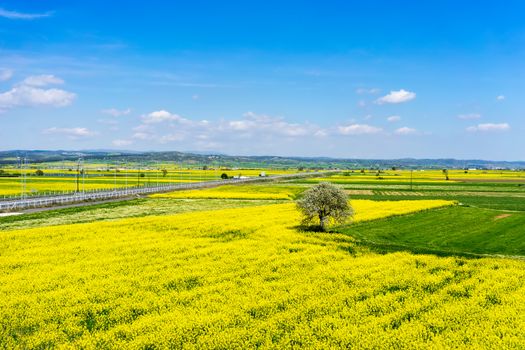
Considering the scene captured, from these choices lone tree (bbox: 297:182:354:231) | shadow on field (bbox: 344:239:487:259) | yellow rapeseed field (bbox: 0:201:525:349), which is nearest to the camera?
yellow rapeseed field (bbox: 0:201:525:349)

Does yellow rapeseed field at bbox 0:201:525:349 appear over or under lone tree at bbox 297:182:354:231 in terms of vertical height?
under

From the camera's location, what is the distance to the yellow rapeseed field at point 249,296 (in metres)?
17.5

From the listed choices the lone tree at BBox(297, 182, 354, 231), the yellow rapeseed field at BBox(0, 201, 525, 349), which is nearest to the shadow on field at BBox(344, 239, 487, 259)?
the yellow rapeseed field at BBox(0, 201, 525, 349)

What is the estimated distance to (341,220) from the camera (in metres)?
44.8

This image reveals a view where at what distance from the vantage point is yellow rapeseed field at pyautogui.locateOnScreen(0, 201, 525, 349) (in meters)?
17.5

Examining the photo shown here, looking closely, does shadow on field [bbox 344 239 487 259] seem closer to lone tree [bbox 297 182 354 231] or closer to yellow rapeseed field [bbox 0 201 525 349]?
yellow rapeseed field [bbox 0 201 525 349]

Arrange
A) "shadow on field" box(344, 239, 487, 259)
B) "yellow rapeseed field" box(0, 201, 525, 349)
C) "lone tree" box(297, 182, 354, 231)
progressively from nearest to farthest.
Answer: "yellow rapeseed field" box(0, 201, 525, 349) → "shadow on field" box(344, 239, 487, 259) → "lone tree" box(297, 182, 354, 231)

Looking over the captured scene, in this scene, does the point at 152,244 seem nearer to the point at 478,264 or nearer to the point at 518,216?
the point at 478,264

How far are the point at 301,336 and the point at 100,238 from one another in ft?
85.4

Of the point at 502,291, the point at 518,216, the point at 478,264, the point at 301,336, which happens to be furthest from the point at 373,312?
the point at 518,216

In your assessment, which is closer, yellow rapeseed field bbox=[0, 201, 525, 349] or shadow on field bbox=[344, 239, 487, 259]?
yellow rapeseed field bbox=[0, 201, 525, 349]

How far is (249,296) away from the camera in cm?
2202

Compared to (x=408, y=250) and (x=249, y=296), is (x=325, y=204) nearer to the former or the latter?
(x=408, y=250)

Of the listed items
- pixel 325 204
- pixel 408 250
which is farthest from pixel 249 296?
pixel 325 204
